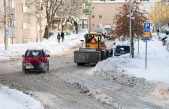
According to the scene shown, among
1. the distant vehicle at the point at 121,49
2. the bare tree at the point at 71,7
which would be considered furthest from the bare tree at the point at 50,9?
the distant vehicle at the point at 121,49

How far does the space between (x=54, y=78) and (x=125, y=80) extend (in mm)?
4590

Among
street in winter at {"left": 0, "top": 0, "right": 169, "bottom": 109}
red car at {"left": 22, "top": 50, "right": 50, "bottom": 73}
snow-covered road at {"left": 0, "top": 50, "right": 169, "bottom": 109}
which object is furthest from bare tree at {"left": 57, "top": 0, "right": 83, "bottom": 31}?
snow-covered road at {"left": 0, "top": 50, "right": 169, "bottom": 109}

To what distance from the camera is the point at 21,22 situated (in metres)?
75.9

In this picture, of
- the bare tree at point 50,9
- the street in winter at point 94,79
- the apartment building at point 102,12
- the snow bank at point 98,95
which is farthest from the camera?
the apartment building at point 102,12

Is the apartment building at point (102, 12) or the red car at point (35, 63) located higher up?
the apartment building at point (102, 12)

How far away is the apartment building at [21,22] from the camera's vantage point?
70.0 metres

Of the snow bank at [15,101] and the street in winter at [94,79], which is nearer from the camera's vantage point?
the snow bank at [15,101]

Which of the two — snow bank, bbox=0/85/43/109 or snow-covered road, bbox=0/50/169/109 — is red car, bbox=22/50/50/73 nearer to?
snow-covered road, bbox=0/50/169/109

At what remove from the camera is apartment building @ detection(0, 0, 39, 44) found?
70.0 m

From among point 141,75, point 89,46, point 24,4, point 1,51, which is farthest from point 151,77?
point 24,4

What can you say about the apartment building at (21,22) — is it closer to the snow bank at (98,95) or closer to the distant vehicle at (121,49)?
the distant vehicle at (121,49)

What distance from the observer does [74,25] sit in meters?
133

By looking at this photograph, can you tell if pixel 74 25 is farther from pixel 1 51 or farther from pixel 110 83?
pixel 110 83

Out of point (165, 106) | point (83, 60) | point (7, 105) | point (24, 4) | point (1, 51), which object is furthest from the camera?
point (24, 4)
